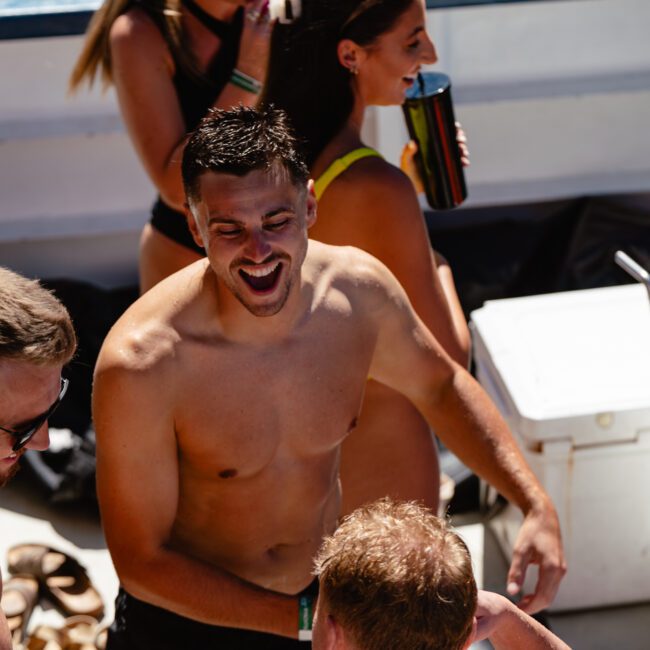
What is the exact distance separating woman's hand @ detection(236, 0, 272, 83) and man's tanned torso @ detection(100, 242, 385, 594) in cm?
80

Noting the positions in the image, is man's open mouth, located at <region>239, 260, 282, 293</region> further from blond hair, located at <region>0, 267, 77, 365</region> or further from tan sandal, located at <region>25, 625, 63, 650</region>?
tan sandal, located at <region>25, 625, 63, 650</region>

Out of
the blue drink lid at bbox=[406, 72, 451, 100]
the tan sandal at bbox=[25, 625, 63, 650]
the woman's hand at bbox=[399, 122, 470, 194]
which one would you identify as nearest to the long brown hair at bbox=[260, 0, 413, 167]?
the blue drink lid at bbox=[406, 72, 451, 100]

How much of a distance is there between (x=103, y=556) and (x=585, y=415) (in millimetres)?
1625

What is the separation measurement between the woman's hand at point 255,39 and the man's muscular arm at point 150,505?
1.12 metres

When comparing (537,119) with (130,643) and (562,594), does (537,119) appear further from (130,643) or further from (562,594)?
(130,643)

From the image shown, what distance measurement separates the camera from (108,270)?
478 centimetres

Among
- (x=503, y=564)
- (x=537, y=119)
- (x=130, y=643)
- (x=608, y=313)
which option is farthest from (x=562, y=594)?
(x=537, y=119)

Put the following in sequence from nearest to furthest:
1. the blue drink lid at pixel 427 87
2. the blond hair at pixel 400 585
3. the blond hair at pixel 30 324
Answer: the blond hair at pixel 400 585, the blond hair at pixel 30 324, the blue drink lid at pixel 427 87

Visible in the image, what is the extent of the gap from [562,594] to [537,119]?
234cm

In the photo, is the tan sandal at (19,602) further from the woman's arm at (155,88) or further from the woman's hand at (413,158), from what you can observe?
the woman's hand at (413,158)

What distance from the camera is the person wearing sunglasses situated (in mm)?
1608

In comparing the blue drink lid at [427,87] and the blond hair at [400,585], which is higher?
the blue drink lid at [427,87]

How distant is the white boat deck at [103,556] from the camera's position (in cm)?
308

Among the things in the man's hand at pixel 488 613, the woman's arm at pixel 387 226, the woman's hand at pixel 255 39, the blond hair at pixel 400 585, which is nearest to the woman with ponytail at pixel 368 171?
the woman's arm at pixel 387 226
